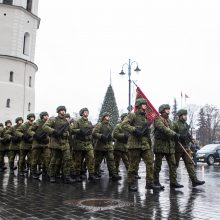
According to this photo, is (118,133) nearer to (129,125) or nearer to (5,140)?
(129,125)

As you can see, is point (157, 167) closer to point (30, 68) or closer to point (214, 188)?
point (214, 188)

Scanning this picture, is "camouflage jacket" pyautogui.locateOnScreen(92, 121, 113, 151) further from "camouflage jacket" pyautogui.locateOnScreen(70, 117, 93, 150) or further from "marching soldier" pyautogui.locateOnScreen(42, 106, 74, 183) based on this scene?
"marching soldier" pyautogui.locateOnScreen(42, 106, 74, 183)

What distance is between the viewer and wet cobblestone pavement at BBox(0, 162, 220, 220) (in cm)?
700

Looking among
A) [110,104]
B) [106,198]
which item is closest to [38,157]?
[106,198]

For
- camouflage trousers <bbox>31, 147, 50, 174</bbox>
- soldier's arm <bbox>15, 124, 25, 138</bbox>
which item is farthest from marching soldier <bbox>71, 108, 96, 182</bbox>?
soldier's arm <bbox>15, 124, 25, 138</bbox>

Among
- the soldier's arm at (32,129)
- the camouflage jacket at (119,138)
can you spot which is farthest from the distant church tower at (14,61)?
the camouflage jacket at (119,138)

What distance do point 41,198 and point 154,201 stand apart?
2.45 m

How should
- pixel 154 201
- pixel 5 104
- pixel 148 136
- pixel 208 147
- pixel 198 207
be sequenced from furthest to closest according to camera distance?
1. pixel 5 104
2. pixel 208 147
3. pixel 148 136
4. pixel 154 201
5. pixel 198 207

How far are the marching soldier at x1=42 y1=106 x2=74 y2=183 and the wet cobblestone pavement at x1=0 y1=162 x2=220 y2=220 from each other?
0.60 metres

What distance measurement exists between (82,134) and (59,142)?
29.6 inches

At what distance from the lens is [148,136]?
10203 mm

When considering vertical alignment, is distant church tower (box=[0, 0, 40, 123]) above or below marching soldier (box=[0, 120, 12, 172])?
above

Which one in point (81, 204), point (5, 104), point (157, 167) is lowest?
point (81, 204)

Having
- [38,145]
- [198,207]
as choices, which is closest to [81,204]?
[198,207]
